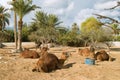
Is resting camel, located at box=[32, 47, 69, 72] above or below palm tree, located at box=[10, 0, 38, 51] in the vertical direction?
below

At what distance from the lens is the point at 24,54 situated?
61.2 feet

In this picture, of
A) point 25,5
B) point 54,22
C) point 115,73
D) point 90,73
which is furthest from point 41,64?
point 54,22

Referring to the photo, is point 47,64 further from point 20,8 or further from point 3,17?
point 3,17

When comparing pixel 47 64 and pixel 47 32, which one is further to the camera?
pixel 47 32

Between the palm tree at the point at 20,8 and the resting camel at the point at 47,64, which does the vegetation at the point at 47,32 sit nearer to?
the palm tree at the point at 20,8

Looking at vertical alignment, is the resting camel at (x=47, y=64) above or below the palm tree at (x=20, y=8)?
below

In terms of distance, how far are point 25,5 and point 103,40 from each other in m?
16.0

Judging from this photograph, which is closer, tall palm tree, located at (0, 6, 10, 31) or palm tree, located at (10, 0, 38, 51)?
palm tree, located at (10, 0, 38, 51)

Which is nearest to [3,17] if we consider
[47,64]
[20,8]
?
[20,8]

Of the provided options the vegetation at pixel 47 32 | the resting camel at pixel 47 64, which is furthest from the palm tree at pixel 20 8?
the resting camel at pixel 47 64

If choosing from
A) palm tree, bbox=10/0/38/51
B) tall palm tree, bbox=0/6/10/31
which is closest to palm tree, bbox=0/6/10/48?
tall palm tree, bbox=0/6/10/31

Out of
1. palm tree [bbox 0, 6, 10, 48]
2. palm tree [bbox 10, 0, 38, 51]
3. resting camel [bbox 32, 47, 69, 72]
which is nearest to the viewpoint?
resting camel [bbox 32, 47, 69, 72]

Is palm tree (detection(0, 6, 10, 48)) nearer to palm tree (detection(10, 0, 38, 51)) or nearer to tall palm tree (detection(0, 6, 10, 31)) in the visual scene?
tall palm tree (detection(0, 6, 10, 31))

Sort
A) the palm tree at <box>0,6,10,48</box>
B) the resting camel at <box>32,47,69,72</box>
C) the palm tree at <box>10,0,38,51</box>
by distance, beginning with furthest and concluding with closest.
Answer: the palm tree at <box>0,6,10,48</box>
the palm tree at <box>10,0,38,51</box>
the resting camel at <box>32,47,69,72</box>
